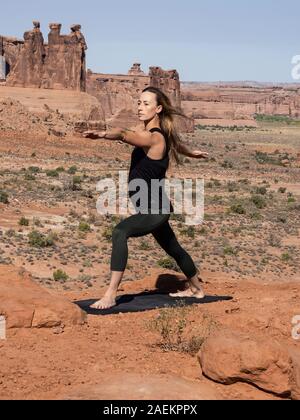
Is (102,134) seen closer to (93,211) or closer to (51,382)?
(51,382)

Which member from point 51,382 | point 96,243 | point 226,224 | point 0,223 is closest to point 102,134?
point 51,382

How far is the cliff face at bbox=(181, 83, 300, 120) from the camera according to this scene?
14250 centimetres

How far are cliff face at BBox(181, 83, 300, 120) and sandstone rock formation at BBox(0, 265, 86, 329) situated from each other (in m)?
121

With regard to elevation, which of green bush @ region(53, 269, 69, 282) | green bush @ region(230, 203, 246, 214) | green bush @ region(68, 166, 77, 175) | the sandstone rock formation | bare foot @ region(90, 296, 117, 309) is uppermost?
the sandstone rock formation

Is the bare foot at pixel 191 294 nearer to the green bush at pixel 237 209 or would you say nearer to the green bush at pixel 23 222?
the green bush at pixel 23 222

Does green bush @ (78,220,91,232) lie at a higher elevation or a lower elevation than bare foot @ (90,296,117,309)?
lower

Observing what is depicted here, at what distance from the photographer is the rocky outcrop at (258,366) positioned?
471 centimetres

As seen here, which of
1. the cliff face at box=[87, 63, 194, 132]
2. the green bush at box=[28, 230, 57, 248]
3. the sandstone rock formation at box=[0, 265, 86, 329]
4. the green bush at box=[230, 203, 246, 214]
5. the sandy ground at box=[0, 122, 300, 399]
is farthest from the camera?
the cliff face at box=[87, 63, 194, 132]

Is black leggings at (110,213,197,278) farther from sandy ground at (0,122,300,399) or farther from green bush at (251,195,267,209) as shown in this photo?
green bush at (251,195,267,209)

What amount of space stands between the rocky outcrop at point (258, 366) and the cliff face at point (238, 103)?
401 feet

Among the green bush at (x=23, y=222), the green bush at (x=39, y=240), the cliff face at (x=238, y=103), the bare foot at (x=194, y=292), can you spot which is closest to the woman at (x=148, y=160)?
the bare foot at (x=194, y=292)

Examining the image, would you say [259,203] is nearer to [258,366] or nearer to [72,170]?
[72,170]

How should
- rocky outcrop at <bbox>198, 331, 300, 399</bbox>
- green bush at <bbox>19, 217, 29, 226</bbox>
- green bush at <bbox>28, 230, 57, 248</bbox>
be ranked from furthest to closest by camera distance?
green bush at <bbox>19, 217, 29, 226</bbox>
green bush at <bbox>28, 230, 57, 248</bbox>
rocky outcrop at <bbox>198, 331, 300, 399</bbox>

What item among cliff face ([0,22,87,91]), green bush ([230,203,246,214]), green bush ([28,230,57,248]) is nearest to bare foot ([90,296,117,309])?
green bush ([28,230,57,248])
